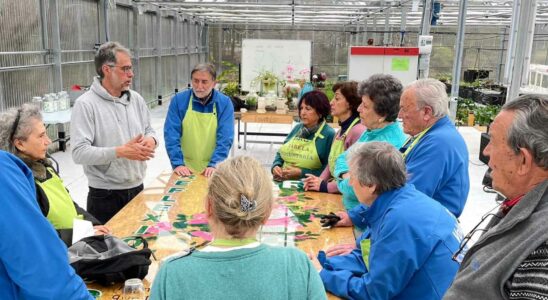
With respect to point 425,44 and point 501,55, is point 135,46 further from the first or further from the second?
point 501,55

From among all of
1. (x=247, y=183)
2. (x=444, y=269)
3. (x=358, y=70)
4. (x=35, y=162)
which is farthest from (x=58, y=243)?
(x=358, y=70)

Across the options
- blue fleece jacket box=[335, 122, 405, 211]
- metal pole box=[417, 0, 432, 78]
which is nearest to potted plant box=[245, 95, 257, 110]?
metal pole box=[417, 0, 432, 78]

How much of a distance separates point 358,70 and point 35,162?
583cm

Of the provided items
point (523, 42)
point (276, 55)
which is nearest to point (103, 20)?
point (276, 55)

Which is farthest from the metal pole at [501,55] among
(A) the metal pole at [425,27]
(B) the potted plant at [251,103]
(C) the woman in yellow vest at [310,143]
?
(C) the woman in yellow vest at [310,143]

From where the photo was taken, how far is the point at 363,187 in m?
1.92

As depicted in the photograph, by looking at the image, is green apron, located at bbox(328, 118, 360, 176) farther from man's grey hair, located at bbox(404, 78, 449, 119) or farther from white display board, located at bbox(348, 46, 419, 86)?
white display board, located at bbox(348, 46, 419, 86)

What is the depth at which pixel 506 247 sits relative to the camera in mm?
1220

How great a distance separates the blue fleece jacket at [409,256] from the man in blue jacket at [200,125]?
1.87 meters

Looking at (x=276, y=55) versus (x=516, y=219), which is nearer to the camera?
(x=516, y=219)

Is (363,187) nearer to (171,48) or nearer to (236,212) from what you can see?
(236,212)

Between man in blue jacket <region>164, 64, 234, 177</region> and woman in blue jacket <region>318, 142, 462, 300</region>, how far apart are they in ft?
5.71

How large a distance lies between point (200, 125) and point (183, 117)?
14 cm

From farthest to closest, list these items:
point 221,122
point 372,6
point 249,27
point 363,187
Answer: point 249,27, point 372,6, point 221,122, point 363,187
